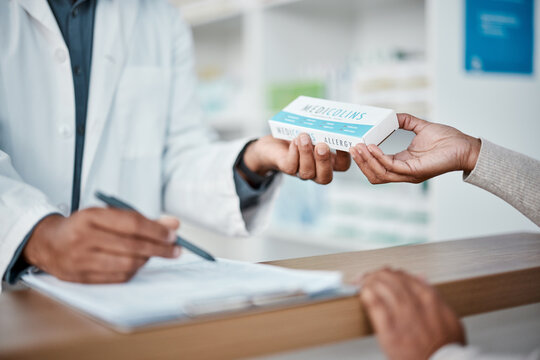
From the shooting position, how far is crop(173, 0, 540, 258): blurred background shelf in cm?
163

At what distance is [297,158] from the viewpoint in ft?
3.03

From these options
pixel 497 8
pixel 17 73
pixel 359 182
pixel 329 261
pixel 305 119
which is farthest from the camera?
pixel 359 182

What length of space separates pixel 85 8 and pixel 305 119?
549 millimetres

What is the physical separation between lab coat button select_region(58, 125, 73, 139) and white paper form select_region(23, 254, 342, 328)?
0.49m

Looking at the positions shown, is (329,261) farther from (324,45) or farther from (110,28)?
(324,45)

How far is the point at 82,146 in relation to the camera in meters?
1.13

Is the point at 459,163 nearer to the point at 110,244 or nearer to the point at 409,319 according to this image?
the point at 409,319

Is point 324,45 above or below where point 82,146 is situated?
above

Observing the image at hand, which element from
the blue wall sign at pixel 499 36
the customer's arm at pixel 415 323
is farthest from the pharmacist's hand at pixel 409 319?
the blue wall sign at pixel 499 36

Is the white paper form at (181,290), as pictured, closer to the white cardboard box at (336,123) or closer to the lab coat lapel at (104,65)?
the white cardboard box at (336,123)

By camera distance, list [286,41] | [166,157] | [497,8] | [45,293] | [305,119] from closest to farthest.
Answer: [45,293]
[305,119]
[166,157]
[497,8]
[286,41]

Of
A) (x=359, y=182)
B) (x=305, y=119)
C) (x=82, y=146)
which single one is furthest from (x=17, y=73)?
(x=359, y=182)

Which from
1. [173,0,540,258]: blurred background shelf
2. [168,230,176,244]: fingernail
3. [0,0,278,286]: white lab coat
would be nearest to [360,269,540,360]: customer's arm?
[168,230,176,244]: fingernail

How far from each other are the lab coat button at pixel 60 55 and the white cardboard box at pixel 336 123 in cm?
44
